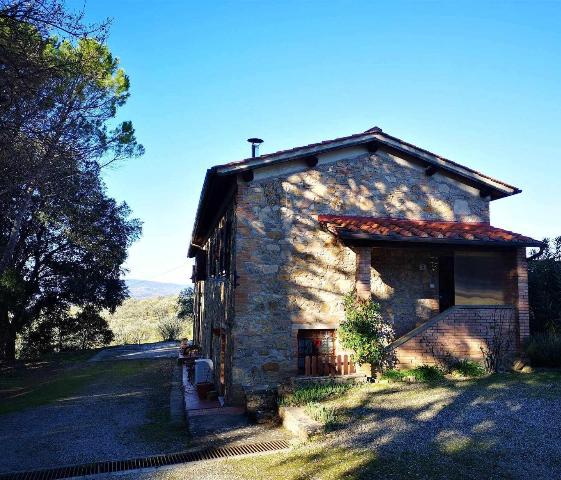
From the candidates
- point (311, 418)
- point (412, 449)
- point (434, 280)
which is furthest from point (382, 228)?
point (412, 449)

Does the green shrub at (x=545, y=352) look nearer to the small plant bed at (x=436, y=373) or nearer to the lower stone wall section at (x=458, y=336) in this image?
the lower stone wall section at (x=458, y=336)

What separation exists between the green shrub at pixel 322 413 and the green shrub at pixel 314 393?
0.48 metres

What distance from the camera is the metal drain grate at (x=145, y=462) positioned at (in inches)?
249

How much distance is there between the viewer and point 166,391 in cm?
1204

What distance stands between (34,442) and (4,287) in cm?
892

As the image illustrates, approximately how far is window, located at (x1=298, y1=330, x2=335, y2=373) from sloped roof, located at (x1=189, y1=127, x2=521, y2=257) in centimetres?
373

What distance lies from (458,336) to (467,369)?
70 cm

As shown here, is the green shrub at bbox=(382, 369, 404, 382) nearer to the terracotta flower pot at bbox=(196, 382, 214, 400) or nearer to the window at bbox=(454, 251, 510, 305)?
the window at bbox=(454, 251, 510, 305)

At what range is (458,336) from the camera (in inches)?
385

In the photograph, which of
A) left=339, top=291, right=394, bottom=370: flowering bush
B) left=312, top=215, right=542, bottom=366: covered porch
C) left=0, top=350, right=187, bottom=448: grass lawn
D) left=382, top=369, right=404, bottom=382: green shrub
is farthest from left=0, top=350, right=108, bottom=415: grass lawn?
left=312, top=215, right=542, bottom=366: covered porch

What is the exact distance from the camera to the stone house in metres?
9.33

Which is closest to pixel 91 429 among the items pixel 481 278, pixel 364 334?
pixel 364 334

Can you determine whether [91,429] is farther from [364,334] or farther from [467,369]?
[467,369]

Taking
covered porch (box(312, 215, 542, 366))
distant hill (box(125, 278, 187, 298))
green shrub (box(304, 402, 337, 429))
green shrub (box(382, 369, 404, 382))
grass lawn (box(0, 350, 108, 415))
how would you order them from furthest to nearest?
distant hill (box(125, 278, 187, 298)) → grass lawn (box(0, 350, 108, 415)) → covered porch (box(312, 215, 542, 366)) → green shrub (box(382, 369, 404, 382)) → green shrub (box(304, 402, 337, 429))
